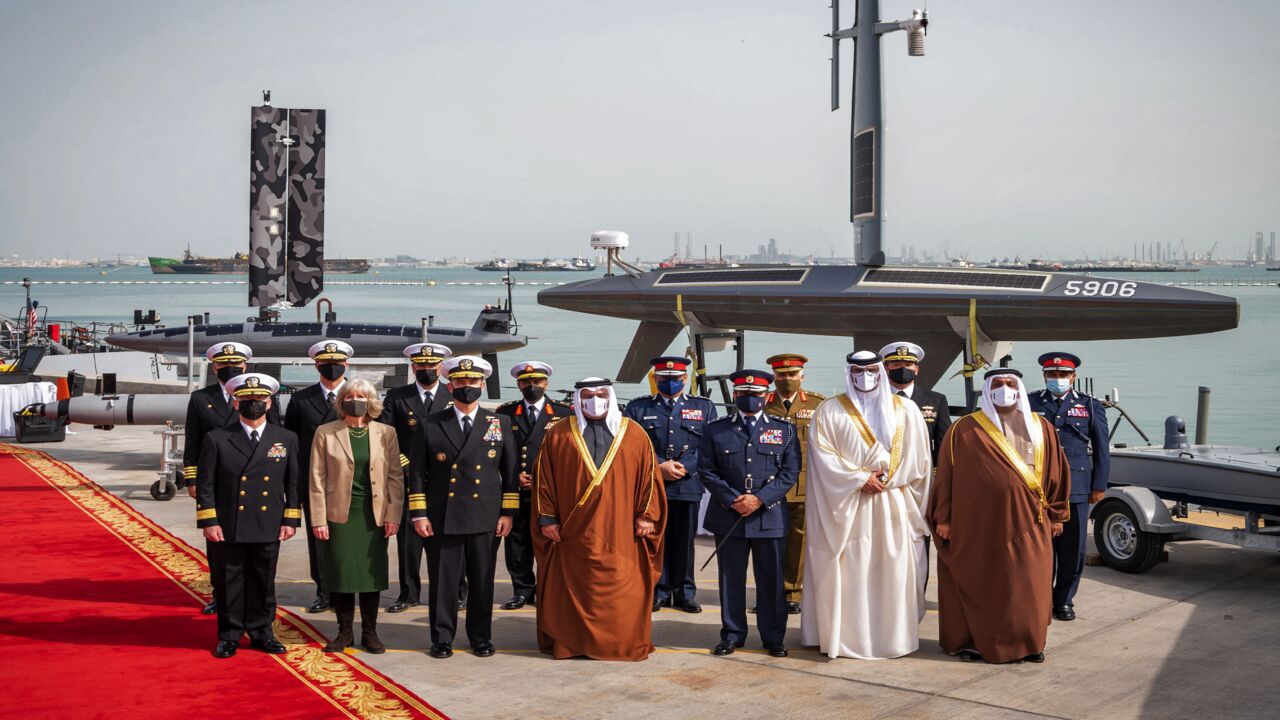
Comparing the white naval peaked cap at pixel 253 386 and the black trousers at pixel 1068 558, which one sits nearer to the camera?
the white naval peaked cap at pixel 253 386

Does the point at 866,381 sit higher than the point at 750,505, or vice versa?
the point at 866,381

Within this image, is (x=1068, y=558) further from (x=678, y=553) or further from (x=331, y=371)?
(x=331, y=371)

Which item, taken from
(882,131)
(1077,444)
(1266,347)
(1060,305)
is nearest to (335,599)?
(1077,444)

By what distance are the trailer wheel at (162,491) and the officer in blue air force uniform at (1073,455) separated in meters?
8.69

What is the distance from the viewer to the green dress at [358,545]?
6.89 metres

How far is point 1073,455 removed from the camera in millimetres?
8117

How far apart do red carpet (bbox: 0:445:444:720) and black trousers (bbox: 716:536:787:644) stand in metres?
1.96

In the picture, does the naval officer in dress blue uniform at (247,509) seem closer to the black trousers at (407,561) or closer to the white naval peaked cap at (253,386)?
the white naval peaked cap at (253,386)

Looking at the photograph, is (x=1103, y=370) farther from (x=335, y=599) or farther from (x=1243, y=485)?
(x=335, y=599)

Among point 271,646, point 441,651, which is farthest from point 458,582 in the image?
point 271,646

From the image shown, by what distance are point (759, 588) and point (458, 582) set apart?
1814 mm

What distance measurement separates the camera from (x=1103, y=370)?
56.0 meters

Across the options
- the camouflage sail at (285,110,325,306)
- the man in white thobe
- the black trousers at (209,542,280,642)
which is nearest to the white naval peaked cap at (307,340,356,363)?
the black trousers at (209,542,280,642)

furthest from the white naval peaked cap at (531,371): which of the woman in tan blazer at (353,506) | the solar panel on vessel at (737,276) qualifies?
the solar panel on vessel at (737,276)
